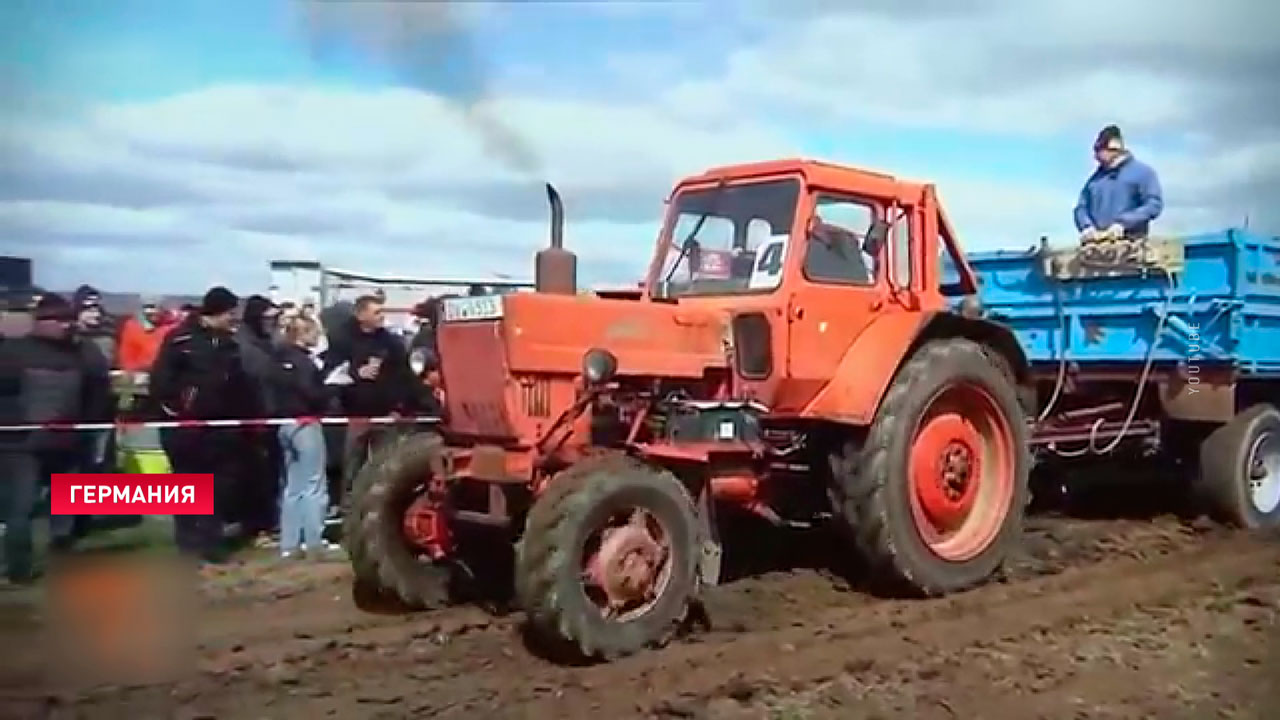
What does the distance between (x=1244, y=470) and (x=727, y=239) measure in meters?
3.79

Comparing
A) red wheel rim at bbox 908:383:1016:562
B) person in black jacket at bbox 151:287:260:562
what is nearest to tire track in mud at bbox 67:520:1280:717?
red wheel rim at bbox 908:383:1016:562

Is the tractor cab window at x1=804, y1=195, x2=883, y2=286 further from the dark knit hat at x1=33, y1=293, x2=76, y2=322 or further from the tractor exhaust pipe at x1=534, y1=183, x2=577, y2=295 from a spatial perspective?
the dark knit hat at x1=33, y1=293, x2=76, y2=322

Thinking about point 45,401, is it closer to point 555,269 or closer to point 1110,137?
point 555,269

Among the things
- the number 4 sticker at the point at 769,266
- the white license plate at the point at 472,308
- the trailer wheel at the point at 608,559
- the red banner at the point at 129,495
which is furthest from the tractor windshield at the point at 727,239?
the red banner at the point at 129,495

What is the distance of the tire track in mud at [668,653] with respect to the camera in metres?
5.20

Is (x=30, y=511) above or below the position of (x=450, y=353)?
below

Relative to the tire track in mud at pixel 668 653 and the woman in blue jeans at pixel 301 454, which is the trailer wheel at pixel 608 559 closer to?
the tire track in mud at pixel 668 653

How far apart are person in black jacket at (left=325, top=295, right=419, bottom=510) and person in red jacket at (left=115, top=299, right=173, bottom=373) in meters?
1.54

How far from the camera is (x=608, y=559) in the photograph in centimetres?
572

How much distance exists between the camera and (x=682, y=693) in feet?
17.3

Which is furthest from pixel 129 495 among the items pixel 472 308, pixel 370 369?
pixel 472 308

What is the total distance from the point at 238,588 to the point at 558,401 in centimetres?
213

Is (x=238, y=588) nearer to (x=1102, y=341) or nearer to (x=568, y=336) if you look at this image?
(x=568, y=336)

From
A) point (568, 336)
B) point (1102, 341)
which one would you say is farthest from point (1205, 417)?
point (568, 336)
